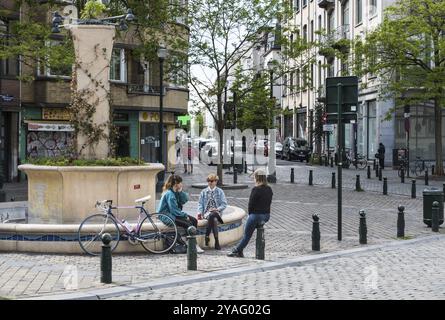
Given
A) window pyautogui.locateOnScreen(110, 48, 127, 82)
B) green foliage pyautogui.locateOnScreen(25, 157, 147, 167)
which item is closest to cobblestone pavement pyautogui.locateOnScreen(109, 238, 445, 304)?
green foliage pyautogui.locateOnScreen(25, 157, 147, 167)

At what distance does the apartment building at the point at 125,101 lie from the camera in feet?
105

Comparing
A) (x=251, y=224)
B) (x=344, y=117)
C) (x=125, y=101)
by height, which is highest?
(x=125, y=101)

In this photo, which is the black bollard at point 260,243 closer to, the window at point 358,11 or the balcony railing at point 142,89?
the balcony railing at point 142,89

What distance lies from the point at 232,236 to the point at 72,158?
12.2ft

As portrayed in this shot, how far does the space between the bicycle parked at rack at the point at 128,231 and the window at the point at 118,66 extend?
2526 centimetres

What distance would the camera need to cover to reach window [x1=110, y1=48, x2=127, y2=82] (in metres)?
36.9

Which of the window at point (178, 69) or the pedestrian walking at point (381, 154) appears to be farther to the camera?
the pedestrian walking at point (381, 154)

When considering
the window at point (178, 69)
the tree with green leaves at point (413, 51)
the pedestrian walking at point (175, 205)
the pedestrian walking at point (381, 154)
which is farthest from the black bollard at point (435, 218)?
the pedestrian walking at point (381, 154)

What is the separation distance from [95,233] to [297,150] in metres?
45.8

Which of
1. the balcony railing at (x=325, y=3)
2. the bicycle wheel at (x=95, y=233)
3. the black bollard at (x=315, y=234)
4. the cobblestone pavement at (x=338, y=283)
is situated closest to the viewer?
the cobblestone pavement at (x=338, y=283)

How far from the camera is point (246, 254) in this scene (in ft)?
41.7

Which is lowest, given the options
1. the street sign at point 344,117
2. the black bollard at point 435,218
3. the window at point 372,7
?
the black bollard at point 435,218

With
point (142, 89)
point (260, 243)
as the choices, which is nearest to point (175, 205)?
point (260, 243)

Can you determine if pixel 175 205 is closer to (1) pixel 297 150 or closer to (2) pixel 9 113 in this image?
(2) pixel 9 113
